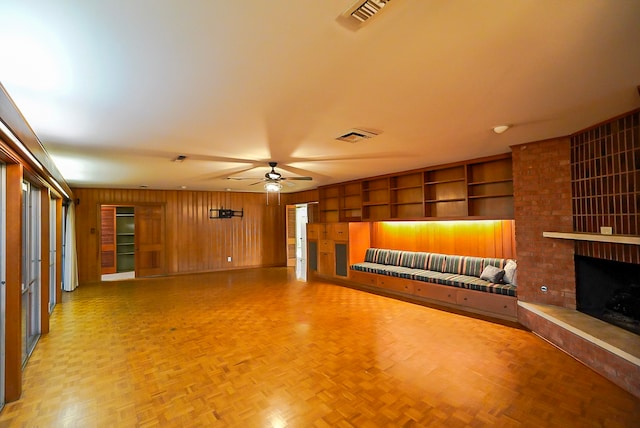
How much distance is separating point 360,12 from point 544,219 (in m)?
3.64

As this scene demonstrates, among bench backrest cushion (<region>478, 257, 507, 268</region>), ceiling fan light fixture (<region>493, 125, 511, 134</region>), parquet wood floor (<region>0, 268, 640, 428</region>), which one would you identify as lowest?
parquet wood floor (<region>0, 268, 640, 428</region>)

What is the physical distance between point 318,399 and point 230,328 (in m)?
2.00

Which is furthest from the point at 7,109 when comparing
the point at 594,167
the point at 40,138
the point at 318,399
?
the point at 594,167

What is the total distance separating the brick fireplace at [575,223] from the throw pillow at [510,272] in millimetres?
371

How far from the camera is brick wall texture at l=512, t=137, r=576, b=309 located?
11.6 feet

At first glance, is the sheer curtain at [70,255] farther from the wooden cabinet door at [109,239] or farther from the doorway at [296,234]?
the doorway at [296,234]

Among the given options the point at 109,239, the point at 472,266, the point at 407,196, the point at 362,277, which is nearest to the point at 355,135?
the point at 407,196

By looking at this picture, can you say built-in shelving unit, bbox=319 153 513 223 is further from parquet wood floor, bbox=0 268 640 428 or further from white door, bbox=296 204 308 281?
white door, bbox=296 204 308 281

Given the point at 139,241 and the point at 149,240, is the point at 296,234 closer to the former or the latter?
the point at 149,240

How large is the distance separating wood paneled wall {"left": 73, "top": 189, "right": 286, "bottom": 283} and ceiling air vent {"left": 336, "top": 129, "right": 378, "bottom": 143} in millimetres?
6302

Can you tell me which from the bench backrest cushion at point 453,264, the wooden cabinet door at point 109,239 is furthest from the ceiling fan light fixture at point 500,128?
the wooden cabinet door at point 109,239

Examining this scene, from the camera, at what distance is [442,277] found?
5.05m

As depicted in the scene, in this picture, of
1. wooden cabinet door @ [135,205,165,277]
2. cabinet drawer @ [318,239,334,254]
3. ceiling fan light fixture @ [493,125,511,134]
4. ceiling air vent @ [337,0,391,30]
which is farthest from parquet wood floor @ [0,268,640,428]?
wooden cabinet door @ [135,205,165,277]

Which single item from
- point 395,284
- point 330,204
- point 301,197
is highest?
point 301,197
